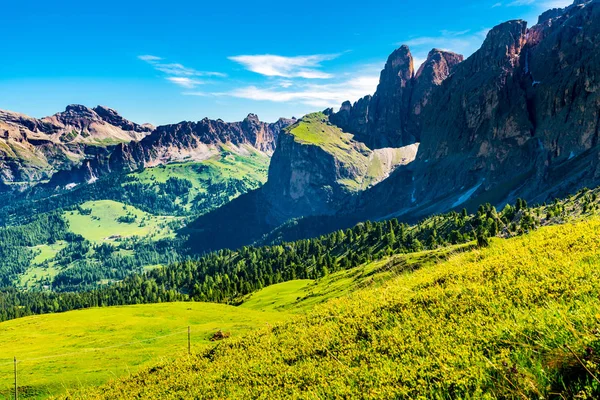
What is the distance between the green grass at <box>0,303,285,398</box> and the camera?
144 ft

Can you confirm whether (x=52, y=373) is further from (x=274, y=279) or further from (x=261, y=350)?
(x=274, y=279)

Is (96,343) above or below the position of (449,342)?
below

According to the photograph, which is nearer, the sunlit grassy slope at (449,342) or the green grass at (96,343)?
the sunlit grassy slope at (449,342)

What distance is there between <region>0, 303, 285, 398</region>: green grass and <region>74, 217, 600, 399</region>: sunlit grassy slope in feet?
35.6

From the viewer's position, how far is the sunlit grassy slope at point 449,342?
912 centimetres

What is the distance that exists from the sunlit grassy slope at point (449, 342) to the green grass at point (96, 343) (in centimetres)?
1084

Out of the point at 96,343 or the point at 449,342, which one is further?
the point at 96,343

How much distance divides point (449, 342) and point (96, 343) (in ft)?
221

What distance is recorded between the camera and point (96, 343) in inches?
2457

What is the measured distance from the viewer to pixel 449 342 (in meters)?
12.0

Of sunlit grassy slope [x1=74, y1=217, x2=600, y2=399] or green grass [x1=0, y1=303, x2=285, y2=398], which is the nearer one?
sunlit grassy slope [x1=74, y1=217, x2=600, y2=399]

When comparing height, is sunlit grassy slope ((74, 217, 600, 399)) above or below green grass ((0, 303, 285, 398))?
above

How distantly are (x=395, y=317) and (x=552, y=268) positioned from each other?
20.9 ft

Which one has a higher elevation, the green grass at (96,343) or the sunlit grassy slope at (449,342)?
the sunlit grassy slope at (449,342)
